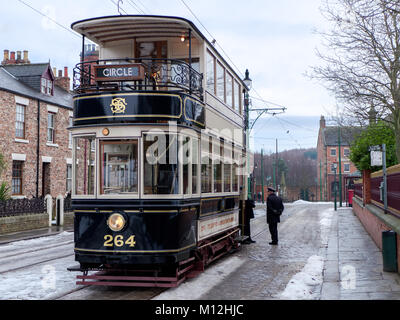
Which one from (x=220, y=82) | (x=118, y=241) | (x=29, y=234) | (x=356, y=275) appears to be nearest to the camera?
(x=118, y=241)

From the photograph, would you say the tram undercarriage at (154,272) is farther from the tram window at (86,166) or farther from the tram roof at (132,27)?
the tram roof at (132,27)

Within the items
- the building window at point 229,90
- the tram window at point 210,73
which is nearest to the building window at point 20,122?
the building window at point 229,90

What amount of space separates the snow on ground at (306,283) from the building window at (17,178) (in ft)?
56.5

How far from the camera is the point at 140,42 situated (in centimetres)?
1041

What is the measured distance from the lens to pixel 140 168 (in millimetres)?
8242

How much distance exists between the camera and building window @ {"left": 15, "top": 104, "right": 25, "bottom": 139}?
78.3ft

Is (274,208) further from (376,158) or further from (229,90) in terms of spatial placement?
(229,90)

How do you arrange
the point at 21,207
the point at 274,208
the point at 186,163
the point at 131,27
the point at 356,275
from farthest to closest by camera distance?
the point at 21,207 → the point at 274,208 → the point at 131,27 → the point at 356,275 → the point at 186,163

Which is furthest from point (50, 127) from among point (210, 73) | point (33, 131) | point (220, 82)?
point (210, 73)

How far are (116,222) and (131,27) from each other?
13.4 ft

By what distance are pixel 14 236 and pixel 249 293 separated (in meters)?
12.5

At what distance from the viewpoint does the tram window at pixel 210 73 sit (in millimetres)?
10469

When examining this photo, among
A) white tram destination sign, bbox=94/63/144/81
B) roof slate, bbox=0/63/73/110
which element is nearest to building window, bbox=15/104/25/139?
roof slate, bbox=0/63/73/110

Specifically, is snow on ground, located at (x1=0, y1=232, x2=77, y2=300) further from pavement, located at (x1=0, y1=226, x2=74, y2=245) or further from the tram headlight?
pavement, located at (x1=0, y1=226, x2=74, y2=245)
